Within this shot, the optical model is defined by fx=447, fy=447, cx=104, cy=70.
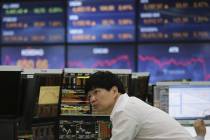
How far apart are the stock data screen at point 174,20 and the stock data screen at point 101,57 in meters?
0.32

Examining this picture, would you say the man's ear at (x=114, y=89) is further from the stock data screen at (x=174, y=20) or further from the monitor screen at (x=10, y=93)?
the stock data screen at (x=174, y=20)

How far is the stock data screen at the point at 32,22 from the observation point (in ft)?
21.4

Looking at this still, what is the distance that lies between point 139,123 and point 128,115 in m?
0.08

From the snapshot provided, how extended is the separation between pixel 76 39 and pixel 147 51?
3.41 feet

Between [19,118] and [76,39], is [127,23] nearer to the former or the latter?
[76,39]

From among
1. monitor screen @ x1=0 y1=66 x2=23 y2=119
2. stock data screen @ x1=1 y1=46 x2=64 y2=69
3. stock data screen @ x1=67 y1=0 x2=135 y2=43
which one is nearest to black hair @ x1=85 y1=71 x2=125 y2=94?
monitor screen @ x1=0 y1=66 x2=23 y2=119

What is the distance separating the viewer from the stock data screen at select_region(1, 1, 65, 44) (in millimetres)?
6520

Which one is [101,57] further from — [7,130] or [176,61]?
[7,130]

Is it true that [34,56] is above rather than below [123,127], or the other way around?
above

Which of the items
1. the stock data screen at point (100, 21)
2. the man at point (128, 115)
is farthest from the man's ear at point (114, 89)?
the stock data screen at point (100, 21)

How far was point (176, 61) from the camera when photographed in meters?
6.19

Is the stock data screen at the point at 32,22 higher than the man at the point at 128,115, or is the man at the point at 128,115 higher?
the stock data screen at the point at 32,22

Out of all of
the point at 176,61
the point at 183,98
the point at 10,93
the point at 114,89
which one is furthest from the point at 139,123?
the point at 176,61

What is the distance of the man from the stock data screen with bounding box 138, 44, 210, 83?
13.1ft
